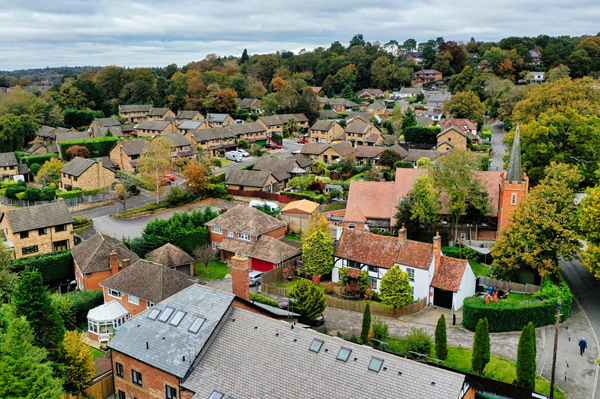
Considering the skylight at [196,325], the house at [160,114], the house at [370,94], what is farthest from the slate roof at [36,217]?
the house at [370,94]

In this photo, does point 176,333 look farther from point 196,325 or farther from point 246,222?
point 246,222

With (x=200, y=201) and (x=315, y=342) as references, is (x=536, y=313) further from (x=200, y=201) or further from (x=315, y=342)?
(x=200, y=201)

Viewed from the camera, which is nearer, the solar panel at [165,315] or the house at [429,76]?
the solar panel at [165,315]

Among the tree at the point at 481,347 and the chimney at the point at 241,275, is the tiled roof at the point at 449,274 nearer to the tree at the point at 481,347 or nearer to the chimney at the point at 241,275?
the tree at the point at 481,347

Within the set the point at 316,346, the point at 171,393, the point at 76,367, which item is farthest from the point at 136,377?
the point at 316,346

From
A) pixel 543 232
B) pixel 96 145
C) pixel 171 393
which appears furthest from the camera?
pixel 96 145

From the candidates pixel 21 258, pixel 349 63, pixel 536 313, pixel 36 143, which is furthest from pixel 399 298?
pixel 349 63

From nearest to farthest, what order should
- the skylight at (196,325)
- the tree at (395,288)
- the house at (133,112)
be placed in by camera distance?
the skylight at (196,325) → the tree at (395,288) → the house at (133,112)
